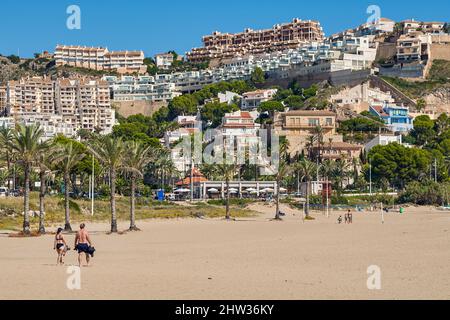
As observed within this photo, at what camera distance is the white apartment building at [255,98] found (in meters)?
163

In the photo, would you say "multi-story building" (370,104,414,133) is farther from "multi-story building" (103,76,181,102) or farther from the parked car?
the parked car

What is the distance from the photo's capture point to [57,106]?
639ft

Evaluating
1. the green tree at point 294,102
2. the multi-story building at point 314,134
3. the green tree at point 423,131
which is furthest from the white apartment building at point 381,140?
the green tree at point 294,102

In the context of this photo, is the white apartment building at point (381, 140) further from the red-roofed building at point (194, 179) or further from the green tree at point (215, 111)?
the green tree at point (215, 111)

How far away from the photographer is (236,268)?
24547 mm

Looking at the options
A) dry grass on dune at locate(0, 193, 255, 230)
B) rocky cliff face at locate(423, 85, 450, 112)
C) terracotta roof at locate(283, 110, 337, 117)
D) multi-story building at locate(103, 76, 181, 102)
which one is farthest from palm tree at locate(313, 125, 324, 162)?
multi-story building at locate(103, 76, 181, 102)

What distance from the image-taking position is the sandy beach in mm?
18906

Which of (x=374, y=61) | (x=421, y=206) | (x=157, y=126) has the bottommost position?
(x=421, y=206)

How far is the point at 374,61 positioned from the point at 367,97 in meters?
25.4

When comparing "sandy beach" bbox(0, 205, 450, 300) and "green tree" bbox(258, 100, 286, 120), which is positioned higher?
"green tree" bbox(258, 100, 286, 120)

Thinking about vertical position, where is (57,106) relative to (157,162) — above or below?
above

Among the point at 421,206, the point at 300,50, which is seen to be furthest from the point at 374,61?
the point at 421,206

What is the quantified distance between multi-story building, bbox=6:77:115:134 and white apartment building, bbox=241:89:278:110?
29.1 m
